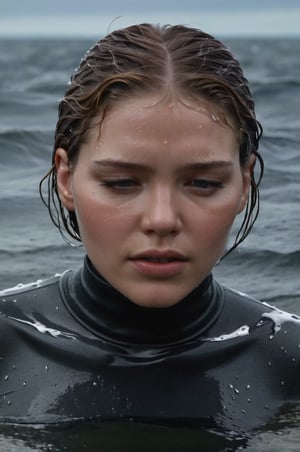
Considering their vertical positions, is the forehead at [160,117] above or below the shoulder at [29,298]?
above

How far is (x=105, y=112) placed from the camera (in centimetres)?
322

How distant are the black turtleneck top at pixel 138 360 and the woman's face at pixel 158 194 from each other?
0.78 feet

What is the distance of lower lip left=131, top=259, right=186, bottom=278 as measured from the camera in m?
3.15

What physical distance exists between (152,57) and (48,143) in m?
7.92

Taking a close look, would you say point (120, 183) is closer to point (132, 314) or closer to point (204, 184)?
point (204, 184)

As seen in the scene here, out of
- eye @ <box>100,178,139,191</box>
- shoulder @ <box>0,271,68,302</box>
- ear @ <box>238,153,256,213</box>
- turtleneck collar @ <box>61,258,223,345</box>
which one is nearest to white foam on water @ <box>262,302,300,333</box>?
turtleneck collar @ <box>61,258,223,345</box>

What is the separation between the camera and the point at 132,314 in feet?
11.3

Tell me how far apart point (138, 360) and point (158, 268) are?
43 centimetres

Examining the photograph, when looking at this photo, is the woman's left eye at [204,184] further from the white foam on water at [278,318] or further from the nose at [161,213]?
the white foam on water at [278,318]

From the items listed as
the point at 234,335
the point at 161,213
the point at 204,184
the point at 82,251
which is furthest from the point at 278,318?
the point at 82,251

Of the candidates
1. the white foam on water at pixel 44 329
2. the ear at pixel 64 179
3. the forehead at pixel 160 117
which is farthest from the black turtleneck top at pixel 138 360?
the forehead at pixel 160 117

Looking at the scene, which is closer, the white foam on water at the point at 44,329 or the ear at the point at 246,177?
the ear at the point at 246,177

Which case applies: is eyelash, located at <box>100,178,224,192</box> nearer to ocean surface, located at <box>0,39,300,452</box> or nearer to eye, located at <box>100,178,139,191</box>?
eye, located at <box>100,178,139,191</box>

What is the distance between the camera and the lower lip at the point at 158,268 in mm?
3152
